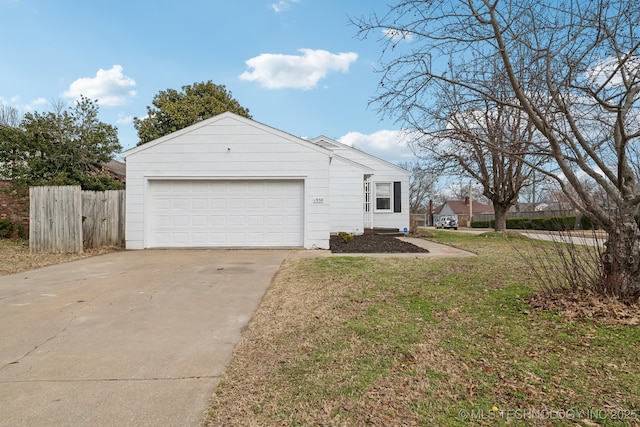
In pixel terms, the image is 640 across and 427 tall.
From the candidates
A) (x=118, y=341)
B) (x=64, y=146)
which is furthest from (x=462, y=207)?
(x=118, y=341)

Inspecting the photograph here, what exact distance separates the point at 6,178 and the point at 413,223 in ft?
56.1

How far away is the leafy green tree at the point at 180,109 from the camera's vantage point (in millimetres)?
22531

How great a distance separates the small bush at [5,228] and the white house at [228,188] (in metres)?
5.59

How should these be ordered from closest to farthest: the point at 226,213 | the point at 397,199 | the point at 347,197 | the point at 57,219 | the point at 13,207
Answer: the point at 57,219 < the point at 226,213 < the point at 13,207 < the point at 347,197 < the point at 397,199

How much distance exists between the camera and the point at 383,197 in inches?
685

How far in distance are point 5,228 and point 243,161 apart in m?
9.27

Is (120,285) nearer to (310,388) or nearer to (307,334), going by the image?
(307,334)

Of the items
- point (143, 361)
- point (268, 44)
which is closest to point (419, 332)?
point (143, 361)

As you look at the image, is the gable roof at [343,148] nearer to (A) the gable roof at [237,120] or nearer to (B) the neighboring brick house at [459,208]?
(A) the gable roof at [237,120]

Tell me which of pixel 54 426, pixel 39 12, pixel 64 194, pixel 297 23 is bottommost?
pixel 54 426

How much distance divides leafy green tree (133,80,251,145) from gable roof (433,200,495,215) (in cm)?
4395

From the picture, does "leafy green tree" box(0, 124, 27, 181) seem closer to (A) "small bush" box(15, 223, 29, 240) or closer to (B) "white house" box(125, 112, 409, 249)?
(A) "small bush" box(15, 223, 29, 240)

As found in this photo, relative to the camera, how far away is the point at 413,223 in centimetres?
1812

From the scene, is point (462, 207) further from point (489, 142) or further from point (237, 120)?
point (489, 142)
